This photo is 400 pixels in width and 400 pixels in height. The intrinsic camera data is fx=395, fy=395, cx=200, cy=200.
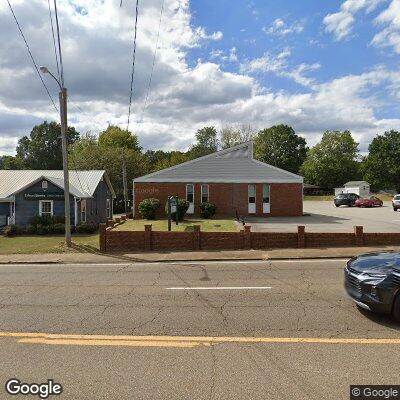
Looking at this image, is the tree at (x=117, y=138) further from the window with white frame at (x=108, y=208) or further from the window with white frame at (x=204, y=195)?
the window with white frame at (x=204, y=195)

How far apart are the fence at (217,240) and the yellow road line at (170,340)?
32.8 ft

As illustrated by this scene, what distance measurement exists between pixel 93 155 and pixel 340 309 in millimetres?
51359

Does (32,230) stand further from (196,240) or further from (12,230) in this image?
(196,240)

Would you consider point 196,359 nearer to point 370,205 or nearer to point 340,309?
point 340,309

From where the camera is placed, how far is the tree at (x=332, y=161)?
282 feet

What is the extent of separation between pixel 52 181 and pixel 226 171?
12.9m

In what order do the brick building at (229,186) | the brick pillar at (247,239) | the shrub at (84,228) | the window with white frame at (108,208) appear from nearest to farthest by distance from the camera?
the brick pillar at (247,239) → the shrub at (84,228) → the brick building at (229,186) → the window with white frame at (108,208)

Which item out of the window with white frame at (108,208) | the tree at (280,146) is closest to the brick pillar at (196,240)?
the window with white frame at (108,208)

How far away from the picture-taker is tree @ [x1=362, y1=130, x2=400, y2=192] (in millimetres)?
73188

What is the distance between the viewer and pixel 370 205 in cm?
4491

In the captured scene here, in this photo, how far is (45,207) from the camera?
87.6ft

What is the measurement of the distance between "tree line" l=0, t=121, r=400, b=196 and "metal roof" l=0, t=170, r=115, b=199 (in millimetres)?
24926

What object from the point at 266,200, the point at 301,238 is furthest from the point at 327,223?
the point at 301,238

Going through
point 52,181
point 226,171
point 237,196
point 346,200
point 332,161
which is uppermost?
point 332,161
